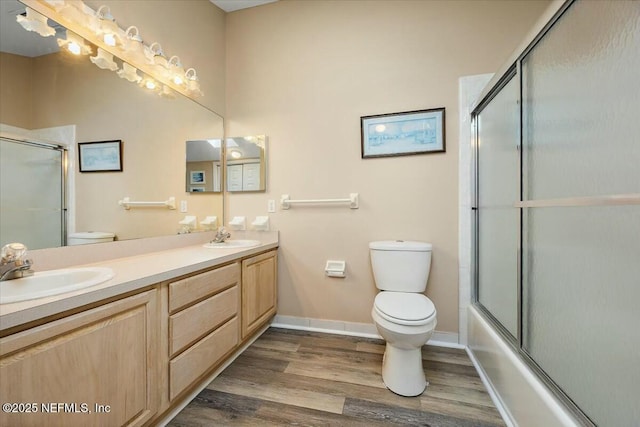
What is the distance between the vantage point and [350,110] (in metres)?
2.03

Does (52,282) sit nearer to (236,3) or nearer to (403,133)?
(403,133)

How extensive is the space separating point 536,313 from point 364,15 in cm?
230

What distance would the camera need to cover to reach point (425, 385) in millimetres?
1427

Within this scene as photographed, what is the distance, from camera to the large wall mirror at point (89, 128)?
104 centimetres

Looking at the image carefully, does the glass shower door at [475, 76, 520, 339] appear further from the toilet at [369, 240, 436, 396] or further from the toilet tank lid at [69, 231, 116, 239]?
the toilet tank lid at [69, 231, 116, 239]

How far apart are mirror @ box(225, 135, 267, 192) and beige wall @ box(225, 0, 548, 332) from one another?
79 millimetres

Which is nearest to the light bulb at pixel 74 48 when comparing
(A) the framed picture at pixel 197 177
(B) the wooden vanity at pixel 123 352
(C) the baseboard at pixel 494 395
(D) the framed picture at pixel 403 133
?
(A) the framed picture at pixel 197 177

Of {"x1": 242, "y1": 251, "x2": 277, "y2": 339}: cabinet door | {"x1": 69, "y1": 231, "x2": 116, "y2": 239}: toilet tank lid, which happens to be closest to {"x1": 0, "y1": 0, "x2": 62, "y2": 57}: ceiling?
{"x1": 69, "y1": 231, "x2": 116, "y2": 239}: toilet tank lid

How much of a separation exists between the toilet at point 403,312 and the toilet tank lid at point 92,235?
5.05 ft

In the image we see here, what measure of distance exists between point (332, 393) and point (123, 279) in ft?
3.88

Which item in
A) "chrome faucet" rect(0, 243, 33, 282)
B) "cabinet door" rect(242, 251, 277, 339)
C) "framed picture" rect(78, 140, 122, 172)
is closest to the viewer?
"chrome faucet" rect(0, 243, 33, 282)

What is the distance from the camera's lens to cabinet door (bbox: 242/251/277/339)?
1702 mm

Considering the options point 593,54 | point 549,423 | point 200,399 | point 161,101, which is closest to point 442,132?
point 593,54

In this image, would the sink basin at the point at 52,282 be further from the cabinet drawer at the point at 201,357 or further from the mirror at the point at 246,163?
the mirror at the point at 246,163
